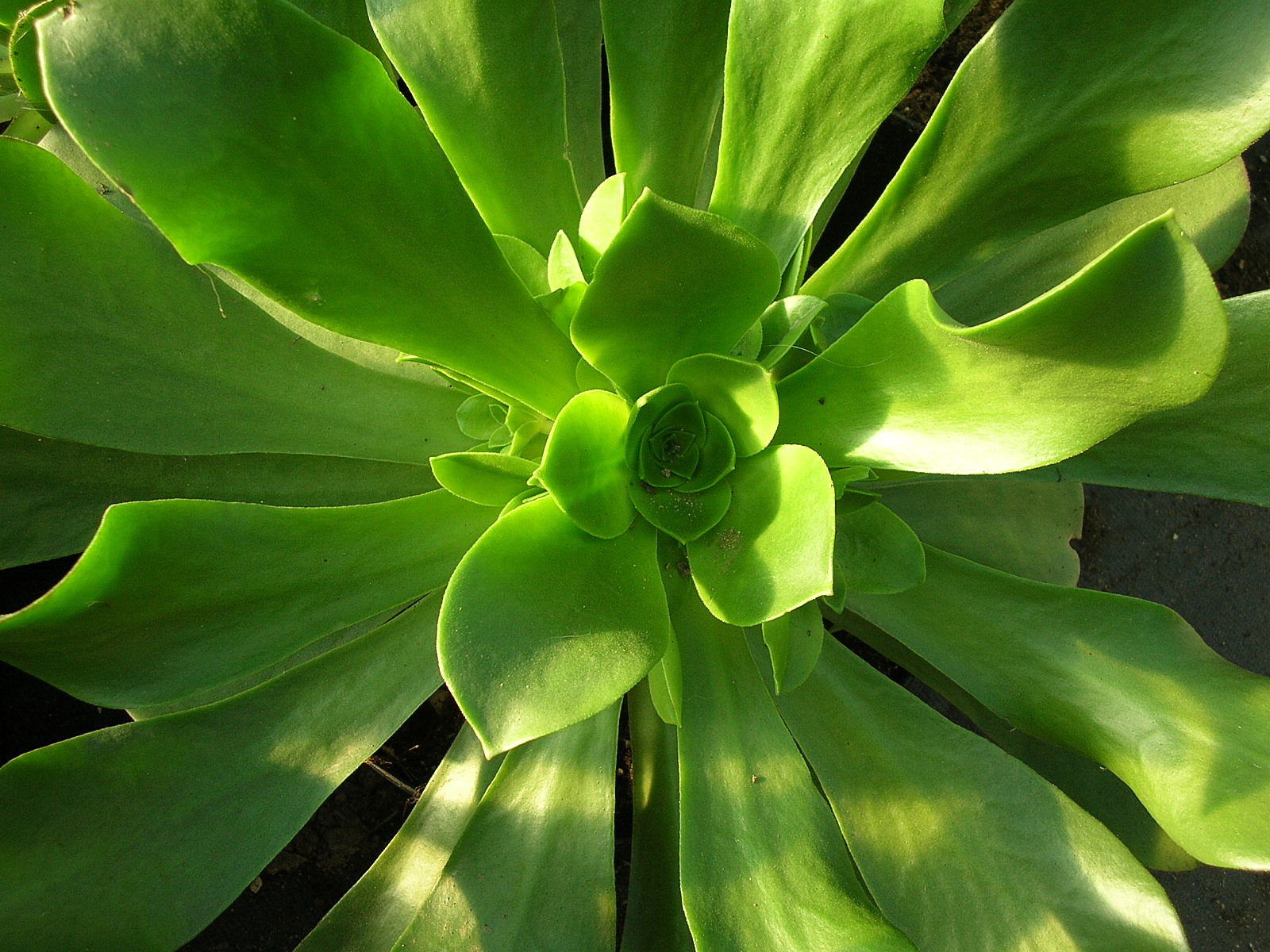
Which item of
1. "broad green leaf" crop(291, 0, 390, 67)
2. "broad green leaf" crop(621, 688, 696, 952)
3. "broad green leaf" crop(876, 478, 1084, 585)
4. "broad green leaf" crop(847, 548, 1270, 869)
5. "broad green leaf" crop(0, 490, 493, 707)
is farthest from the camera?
"broad green leaf" crop(876, 478, 1084, 585)

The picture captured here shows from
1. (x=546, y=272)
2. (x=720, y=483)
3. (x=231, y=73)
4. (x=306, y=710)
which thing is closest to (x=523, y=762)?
(x=306, y=710)

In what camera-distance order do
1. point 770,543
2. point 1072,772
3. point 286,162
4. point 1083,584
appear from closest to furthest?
point 286,162
point 770,543
point 1072,772
point 1083,584

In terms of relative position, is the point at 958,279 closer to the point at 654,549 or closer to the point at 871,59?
the point at 871,59

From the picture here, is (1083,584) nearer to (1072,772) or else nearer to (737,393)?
(1072,772)

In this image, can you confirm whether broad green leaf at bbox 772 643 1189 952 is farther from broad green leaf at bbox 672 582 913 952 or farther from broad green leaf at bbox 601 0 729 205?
broad green leaf at bbox 601 0 729 205

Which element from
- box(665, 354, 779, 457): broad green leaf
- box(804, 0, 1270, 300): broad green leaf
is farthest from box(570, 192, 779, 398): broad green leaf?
box(804, 0, 1270, 300): broad green leaf

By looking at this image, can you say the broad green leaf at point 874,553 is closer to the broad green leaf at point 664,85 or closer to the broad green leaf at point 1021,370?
the broad green leaf at point 1021,370

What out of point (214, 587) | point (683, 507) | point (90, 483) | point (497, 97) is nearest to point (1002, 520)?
point (683, 507)
